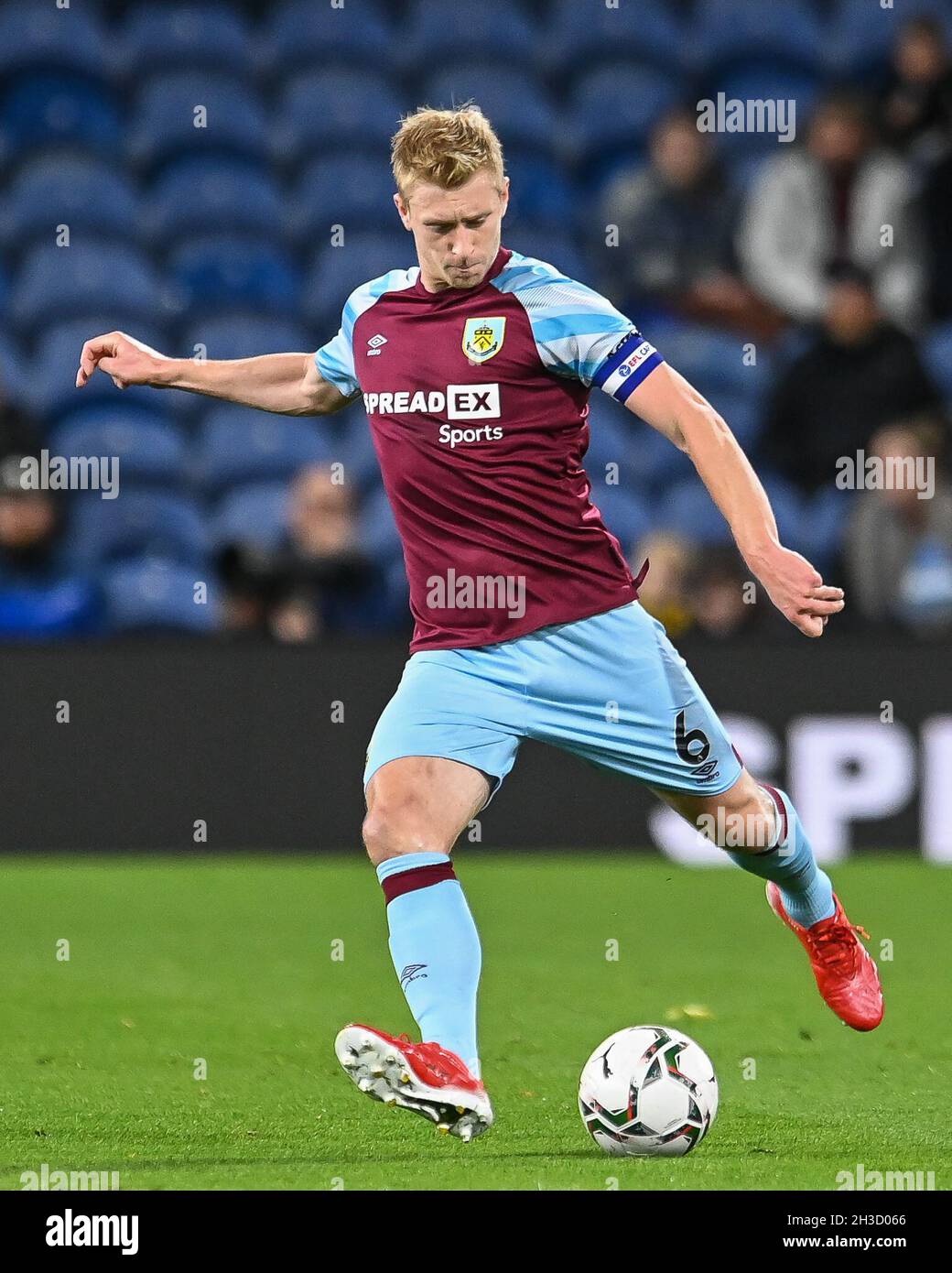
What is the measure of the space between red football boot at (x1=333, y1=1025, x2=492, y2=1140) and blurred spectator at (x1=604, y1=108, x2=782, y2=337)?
8093 millimetres

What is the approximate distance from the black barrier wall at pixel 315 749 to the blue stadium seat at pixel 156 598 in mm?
687

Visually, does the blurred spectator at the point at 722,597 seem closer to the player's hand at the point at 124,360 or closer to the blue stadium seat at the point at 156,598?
the blue stadium seat at the point at 156,598

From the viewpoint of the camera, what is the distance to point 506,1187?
422 centimetres

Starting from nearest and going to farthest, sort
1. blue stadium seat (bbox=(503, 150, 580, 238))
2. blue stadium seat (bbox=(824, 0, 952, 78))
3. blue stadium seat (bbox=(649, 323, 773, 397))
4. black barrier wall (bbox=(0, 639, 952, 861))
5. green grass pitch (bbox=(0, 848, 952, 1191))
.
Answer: green grass pitch (bbox=(0, 848, 952, 1191))
black barrier wall (bbox=(0, 639, 952, 861))
blue stadium seat (bbox=(649, 323, 773, 397))
blue stadium seat (bbox=(503, 150, 580, 238))
blue stadium seat (bbox=(824, 0, 952, 78))

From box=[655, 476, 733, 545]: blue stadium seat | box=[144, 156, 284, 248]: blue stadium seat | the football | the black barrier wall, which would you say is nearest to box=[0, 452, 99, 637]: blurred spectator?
the black barrier wall

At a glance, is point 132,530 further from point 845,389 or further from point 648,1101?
point 648,1101

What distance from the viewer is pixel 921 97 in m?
12.1

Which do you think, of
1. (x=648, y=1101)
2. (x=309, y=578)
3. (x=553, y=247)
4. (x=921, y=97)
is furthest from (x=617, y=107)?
(x=648, y=1101)

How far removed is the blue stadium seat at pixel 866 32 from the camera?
43.3 ft

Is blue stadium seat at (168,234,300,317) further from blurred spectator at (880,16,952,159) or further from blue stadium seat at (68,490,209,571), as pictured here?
blurred spectator at (880,16,952,159)

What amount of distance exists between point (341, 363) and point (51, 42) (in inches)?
352

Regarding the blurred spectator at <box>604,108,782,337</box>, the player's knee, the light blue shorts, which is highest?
the blurred spectator at <box>604,108,782,337</box>

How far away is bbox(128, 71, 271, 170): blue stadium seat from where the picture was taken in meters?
13.3

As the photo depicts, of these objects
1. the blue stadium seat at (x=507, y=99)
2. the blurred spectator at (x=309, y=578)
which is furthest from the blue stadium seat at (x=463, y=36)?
the blurred spectator at (x=309, y=578)
